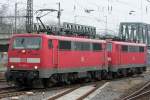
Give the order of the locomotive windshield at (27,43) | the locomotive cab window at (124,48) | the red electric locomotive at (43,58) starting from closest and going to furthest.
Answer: the red electric locomotive at (43,58) < the locomotive windshield at (27,43) < the locomotive cab window at (124,48)

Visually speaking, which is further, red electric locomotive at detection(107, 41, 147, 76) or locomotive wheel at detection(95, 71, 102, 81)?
red electric locomotive at detection(107, 41, 147, 76)

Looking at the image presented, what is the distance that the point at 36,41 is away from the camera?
72.8 feet

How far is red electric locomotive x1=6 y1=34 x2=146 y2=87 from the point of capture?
864 inches

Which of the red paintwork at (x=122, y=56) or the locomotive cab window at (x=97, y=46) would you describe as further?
the red paintwork at (x=122, y=56)

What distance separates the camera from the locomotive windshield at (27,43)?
72.7ft

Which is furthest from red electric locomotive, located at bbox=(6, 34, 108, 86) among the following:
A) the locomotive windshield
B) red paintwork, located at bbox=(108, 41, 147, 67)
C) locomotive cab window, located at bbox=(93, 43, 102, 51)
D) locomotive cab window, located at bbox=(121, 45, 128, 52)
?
locomotive cab window, located at bbox=(121, 45, 128, 52)

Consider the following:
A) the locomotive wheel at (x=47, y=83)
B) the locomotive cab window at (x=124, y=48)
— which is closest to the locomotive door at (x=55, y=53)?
the locomotive wheel at (x=47, y=83)

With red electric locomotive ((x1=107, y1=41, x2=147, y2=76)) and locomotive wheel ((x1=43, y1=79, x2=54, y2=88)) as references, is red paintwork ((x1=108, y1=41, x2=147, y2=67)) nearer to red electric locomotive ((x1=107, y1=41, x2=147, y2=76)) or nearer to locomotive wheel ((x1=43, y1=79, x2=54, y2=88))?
Result: red electric locomotive ((x1=107, y1=41, x2=147, y2=76))

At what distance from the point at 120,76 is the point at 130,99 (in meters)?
18.2

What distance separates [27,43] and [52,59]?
156cm

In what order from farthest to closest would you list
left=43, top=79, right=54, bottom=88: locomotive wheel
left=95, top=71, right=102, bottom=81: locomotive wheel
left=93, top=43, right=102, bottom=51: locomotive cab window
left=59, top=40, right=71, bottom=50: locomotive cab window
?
left=95, top=71, right=102, bottom=81: locomotive wheel
left=93, top=43, right=102, bottom=51: locomotive cab window
left=59, top=40, right=71, bottom=50: locomotive cab window
left=43, top=79, right=54, bottom=88: locomotive wheel

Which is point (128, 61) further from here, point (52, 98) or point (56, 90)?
point (52, 98)

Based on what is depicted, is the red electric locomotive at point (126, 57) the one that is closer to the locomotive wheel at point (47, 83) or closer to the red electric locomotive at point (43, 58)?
the red electric locomotive at point (43, 58)

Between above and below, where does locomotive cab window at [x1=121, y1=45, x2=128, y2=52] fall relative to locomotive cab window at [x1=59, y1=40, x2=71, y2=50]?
below
